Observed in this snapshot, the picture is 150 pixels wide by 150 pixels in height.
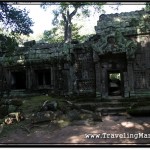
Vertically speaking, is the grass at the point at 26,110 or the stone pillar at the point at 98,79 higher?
the stone pillar at the point at 98,79

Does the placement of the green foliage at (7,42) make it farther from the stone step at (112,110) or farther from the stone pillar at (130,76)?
the stone pillar at (130,76)

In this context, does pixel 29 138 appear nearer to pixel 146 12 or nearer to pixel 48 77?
pixel 48 77

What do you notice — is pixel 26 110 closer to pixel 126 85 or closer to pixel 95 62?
pixel 95 62

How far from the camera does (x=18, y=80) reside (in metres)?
18.1

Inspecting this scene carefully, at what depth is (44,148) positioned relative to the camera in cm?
642

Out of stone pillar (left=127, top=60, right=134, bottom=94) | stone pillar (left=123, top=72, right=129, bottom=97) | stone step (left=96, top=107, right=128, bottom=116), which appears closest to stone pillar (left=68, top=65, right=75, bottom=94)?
stone pillar (left=123, top=72, right=129, bottom=97)

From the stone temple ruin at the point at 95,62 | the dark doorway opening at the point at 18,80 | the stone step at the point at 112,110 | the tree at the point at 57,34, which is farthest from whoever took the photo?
the tree at the point at 57,34

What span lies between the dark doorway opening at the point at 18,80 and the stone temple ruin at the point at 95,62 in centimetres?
7

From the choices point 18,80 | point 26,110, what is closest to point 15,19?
point 26,110

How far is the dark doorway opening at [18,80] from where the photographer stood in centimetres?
1731

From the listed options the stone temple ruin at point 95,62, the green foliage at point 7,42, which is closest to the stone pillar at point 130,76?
the stone temple ruin at point 95,62

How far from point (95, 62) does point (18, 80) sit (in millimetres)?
6680

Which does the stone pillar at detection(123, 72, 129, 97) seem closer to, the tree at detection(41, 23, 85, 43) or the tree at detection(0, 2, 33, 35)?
the tree at detection(0, 2, 33, 35)

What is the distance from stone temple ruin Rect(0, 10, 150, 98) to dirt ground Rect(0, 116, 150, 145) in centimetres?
407
